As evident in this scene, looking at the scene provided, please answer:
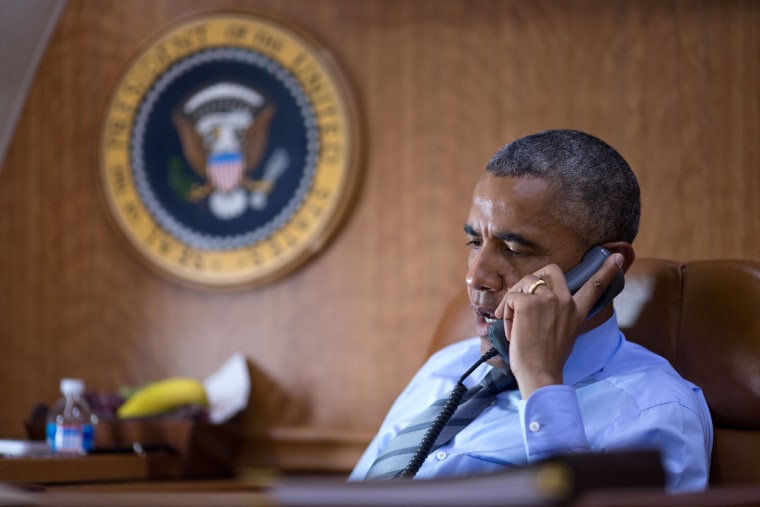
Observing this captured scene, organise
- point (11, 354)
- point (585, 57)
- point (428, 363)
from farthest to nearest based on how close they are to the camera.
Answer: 1. point (11, 354)
2. point (585, 57)
3. point (428, 363)

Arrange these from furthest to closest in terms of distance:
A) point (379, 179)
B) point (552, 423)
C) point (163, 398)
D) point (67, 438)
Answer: point (379, 179) < point (163, 398) < point (67, 438) < point (552, 423)

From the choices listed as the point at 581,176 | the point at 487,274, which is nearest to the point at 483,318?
the point at 487,274

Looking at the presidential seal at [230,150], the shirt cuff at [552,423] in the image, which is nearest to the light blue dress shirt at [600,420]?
the shirt cuff at [552,423]

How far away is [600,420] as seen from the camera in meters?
1.40

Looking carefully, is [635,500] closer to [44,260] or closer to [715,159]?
[715,159]

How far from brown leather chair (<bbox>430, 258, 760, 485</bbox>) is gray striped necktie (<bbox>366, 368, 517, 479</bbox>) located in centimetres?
27

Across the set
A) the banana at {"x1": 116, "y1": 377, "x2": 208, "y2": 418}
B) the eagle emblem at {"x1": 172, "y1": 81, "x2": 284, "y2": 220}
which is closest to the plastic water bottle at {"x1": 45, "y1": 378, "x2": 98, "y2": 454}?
the banana at {"x1": 116, "y1": 377, "x2": 208, "y2": 418}

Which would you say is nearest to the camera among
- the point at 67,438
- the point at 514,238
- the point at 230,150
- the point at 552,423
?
the point at 552,423

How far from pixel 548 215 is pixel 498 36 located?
1.48 meters

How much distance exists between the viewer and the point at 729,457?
1511mm

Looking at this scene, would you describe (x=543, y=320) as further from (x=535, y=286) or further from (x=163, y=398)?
(x=163, y=398)

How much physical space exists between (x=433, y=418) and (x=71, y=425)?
1.03 m

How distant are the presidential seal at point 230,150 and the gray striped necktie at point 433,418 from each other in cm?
140

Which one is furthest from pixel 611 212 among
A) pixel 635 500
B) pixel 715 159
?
pixel 715 159
